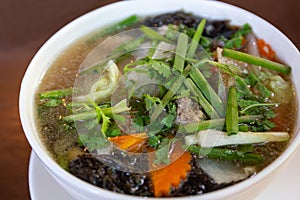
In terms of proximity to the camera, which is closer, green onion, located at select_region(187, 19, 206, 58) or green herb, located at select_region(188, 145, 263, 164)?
green herb, located at select_region(188, 145, 263, 164)

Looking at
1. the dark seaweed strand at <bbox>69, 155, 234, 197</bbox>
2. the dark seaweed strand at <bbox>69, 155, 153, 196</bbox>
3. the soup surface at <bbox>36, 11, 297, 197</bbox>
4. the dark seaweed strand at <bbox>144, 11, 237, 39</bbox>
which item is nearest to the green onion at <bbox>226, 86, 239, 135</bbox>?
the soup surface at <bbox>36, 11, 297, 197</bbox>

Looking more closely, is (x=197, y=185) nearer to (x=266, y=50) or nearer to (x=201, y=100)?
(x=201, y=100)

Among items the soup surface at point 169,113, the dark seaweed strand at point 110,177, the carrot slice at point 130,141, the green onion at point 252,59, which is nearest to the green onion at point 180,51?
the soup surface at point 169,113

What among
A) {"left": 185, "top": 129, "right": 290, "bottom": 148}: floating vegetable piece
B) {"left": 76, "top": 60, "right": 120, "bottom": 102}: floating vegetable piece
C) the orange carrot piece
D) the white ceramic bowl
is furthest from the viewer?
the orange carrot piece

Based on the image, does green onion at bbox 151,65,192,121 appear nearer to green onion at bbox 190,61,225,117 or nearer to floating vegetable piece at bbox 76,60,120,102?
green onion at bbox 190,61,225,117

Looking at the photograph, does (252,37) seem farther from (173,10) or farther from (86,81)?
(86,81)

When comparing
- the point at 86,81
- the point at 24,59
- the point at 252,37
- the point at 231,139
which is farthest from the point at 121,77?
the point at 24,59

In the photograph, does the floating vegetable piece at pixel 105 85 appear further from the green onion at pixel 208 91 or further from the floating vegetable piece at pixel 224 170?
the floating vegetable piece at pixel 224 170

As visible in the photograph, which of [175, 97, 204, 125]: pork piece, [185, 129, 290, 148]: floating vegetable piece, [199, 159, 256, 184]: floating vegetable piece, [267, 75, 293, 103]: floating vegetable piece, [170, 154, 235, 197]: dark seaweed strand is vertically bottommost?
[170, 154, 235, 197]: dark seaweed strand
